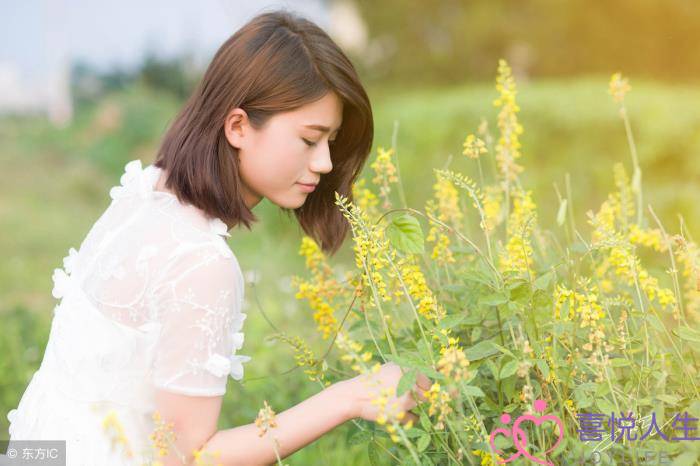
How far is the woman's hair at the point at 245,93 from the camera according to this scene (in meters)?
1.95

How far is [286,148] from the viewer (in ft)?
6.43

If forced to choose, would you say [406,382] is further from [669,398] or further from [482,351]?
[669,398]

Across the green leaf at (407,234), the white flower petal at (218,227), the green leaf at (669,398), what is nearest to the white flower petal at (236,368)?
the white flower petal at (218,227)

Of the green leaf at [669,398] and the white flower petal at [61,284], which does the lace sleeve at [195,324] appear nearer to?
the white flower petal at [61,284]

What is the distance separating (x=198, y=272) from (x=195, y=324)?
0.11m

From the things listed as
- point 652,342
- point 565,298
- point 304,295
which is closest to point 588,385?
point 565,298

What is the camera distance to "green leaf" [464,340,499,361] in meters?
1.63

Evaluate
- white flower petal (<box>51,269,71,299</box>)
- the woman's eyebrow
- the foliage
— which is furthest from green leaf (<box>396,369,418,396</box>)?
white flower petal (<box>51,269,71,299</box>)

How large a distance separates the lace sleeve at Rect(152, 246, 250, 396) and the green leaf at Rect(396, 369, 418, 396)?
432mm

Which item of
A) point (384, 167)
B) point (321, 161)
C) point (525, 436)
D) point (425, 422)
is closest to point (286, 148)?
point (321, 161)

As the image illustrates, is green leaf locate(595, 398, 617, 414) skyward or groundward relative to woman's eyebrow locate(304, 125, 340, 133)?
groundward

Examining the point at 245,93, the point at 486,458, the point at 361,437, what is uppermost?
the point at 245,93

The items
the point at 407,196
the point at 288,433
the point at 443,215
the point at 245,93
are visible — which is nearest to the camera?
the point at 288,433

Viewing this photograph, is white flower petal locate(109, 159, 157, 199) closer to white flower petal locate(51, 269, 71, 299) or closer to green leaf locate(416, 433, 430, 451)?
white flower petal locate(51, 269, 71, 299)
